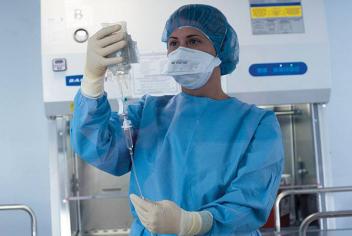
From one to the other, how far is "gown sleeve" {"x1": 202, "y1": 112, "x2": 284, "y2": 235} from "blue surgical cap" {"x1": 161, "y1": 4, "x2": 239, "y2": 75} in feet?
0.69

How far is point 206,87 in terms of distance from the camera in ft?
4.17

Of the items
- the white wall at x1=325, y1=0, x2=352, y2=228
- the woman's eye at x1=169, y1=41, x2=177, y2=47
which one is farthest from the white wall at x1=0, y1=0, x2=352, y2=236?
the woman's eye at x1=169, y1=41, x2=177, y2=47

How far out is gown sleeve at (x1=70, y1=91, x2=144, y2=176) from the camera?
1.10 m

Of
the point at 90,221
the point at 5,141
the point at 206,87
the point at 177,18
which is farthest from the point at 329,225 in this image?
the point at 5,141

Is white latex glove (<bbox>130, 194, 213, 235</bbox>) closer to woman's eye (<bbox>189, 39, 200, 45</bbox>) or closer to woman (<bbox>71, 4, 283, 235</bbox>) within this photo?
woman (<bbox>71, 4, 283, 235</bbox>)

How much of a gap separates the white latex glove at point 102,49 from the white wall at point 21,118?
5.13 ft

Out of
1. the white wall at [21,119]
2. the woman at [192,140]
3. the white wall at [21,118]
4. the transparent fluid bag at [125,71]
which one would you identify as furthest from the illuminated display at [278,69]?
the white wall at [21,118]

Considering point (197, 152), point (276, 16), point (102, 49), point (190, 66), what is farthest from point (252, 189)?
point (276, 16)

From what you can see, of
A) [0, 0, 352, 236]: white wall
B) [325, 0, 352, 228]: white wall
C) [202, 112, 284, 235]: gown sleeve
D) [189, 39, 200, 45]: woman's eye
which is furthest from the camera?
[325, 0, 352, 228]: white wall

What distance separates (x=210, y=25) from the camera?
124cm

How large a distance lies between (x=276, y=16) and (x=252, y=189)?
89 cm

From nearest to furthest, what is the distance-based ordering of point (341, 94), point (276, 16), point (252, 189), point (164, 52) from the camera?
point (252, 189) < point (164, 52) < point (276, 16) < point (341, 94)

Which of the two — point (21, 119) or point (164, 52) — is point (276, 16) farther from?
point (21, 119)

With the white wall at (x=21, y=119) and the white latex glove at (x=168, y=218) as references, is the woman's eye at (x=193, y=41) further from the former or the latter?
the white wall at (x=21, y=119)
